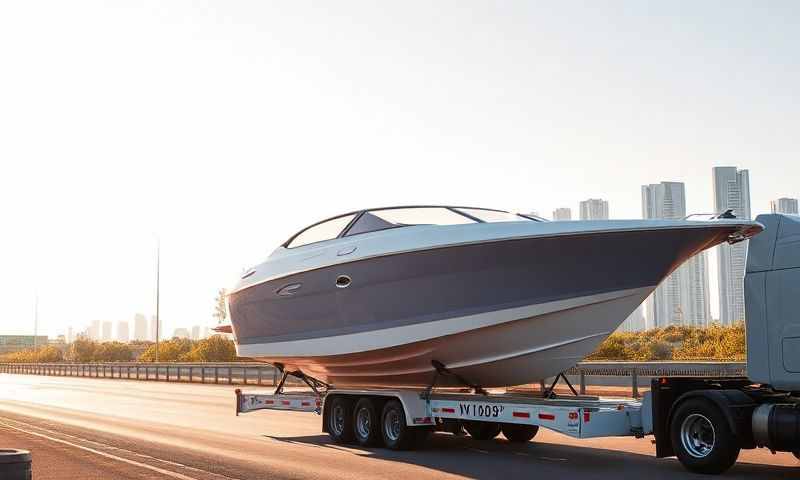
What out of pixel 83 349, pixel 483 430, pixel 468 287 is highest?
pixel 468 287

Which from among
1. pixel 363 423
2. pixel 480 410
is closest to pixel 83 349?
pixel 363 423

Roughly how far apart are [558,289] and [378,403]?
355 centimetres

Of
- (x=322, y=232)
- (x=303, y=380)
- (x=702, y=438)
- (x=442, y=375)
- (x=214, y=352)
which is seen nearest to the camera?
(x=702, y=438)

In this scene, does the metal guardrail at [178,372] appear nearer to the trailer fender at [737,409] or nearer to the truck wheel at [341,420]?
the truck wheel at [341,420]

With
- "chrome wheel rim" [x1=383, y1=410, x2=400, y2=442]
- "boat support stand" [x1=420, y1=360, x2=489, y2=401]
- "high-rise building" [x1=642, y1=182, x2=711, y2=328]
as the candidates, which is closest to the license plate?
"boat support stand" [x1=420, y1=360, x2=489, y2=401]

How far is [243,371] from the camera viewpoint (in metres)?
44.7

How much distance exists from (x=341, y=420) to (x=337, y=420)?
205mm

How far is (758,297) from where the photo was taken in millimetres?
10344

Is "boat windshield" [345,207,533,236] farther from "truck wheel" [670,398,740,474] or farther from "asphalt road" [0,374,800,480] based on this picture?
"truck wheel" [670,398,740,474]

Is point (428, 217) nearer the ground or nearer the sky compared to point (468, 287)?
nearer the sky

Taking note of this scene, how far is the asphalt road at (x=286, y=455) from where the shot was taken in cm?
1089

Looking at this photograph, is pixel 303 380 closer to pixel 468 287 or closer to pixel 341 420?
pixel 341 420

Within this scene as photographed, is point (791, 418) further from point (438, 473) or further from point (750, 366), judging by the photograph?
point (438, 473)

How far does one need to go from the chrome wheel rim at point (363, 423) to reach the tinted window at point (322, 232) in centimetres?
271
